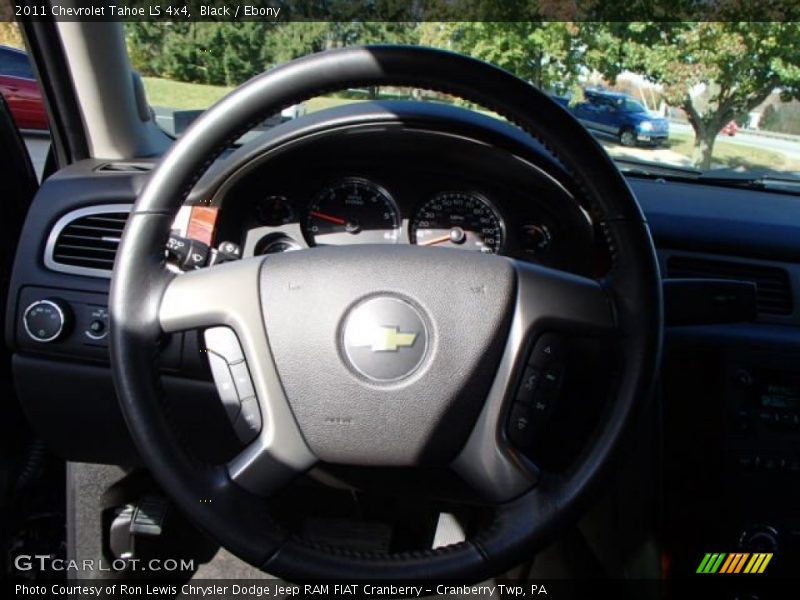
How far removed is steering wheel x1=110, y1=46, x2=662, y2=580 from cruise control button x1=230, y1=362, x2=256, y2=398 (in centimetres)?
3

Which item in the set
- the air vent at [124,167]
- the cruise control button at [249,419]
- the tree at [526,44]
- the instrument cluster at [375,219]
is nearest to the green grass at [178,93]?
the air vent at [124,167]

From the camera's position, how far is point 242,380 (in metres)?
1.40

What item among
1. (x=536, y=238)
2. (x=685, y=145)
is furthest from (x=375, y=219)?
(x=685, y=145)

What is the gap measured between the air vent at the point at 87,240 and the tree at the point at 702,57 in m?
1.24

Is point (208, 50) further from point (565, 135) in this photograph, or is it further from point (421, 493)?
point (421, 493)

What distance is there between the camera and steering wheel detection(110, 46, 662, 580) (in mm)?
1282

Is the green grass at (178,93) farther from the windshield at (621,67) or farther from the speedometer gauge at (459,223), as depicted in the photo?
the speedometer gauge at (459,223)

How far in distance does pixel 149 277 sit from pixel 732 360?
1424mm

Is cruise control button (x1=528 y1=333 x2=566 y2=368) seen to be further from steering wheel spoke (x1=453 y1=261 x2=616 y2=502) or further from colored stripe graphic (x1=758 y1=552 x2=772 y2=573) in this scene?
colored stripe graphic (x1=758 y1=552 x2=772 y2=573)

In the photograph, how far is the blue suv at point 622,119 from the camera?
74.6 inches

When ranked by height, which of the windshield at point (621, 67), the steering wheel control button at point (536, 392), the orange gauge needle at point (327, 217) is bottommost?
the steering wheel control button at point (536, 392)

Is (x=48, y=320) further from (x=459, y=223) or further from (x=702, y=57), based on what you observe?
(x=702, y=57)

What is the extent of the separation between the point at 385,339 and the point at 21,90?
1.58 meters

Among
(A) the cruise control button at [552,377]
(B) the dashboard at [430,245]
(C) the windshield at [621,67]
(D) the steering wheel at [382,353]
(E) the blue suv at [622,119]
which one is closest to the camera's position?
(D) the steering wheel at [382,353]
